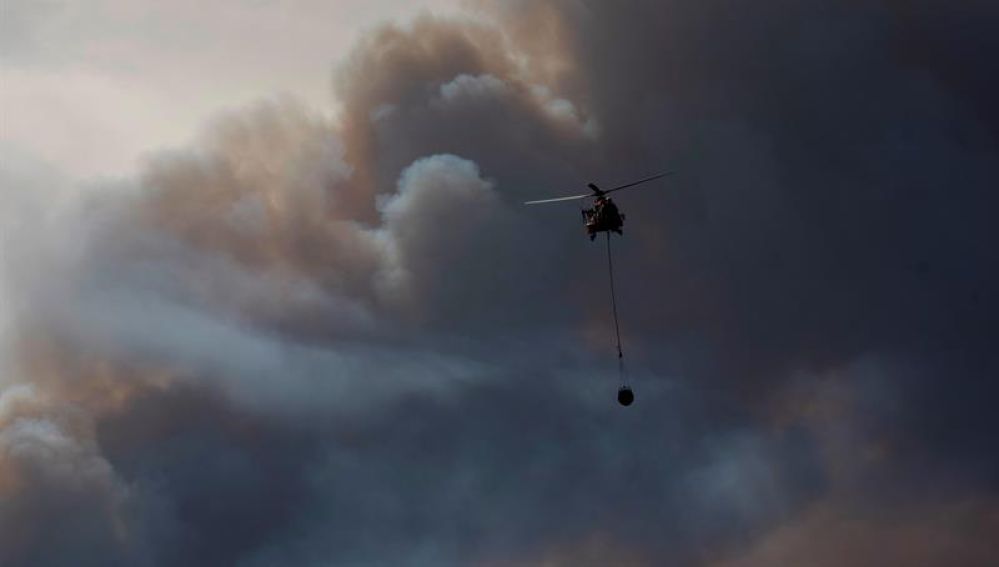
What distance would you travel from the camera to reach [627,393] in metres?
121

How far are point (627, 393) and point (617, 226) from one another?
2611cm

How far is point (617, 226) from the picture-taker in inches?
5438

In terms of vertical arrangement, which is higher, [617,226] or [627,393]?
[617,226]

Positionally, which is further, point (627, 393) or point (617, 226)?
point (617, 226)
